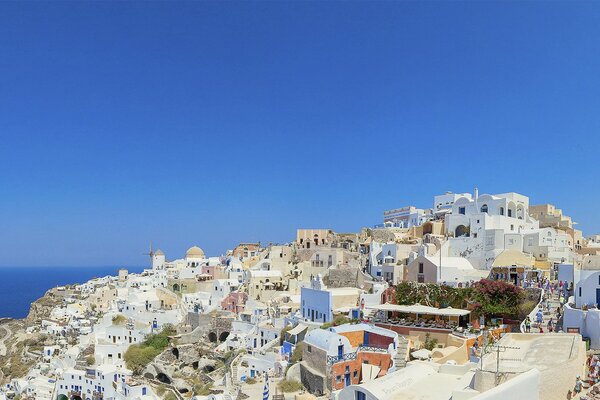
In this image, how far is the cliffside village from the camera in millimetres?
18641

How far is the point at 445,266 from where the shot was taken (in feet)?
113

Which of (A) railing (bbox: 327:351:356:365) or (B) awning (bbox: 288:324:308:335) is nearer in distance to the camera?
(A) railing (bbox: 327:351:356:365)

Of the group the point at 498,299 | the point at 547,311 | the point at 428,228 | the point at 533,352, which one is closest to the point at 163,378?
the point at 498,299

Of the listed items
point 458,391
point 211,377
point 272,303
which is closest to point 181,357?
point 211,377

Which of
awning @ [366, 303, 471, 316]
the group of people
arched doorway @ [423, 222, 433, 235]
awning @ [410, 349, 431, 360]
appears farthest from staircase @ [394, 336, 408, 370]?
arched doorway @ [423, 222, 433, 235]

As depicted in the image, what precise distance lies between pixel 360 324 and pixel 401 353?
3403 mm

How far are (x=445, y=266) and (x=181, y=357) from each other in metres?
19.9

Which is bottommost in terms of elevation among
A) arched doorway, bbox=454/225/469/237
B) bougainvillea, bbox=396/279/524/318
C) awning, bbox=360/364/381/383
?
awning, bbox=360/364/381/383

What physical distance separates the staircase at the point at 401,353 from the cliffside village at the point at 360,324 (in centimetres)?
11

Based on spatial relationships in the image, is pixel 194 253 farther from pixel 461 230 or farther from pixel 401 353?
pixel 401 353

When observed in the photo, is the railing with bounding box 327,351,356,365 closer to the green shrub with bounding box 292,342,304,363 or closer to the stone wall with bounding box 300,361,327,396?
the stone wall with bounding box 300,361,327,396

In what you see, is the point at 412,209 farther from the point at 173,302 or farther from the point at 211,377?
the point at 211,377

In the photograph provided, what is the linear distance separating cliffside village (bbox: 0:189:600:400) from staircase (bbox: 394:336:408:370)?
0.36 ft

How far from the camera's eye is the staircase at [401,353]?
2275cm
